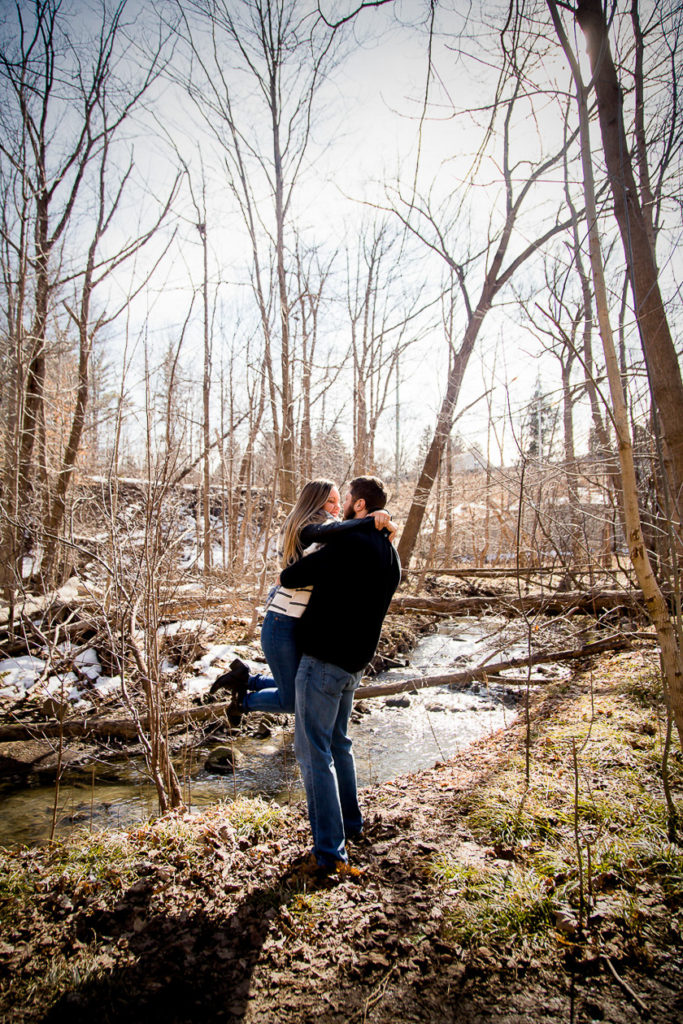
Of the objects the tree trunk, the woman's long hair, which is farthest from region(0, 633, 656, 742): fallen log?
the woman's long hair

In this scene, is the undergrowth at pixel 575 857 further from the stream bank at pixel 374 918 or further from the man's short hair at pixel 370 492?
the man's short hair at pixel 370 492

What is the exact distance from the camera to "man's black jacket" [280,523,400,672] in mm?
2445

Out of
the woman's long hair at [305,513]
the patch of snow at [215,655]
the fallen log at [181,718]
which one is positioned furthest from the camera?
the patch of snow at [215,655]

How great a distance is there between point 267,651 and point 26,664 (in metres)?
6.12

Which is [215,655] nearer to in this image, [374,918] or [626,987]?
[374,918]

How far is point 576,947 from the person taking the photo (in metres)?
1.96

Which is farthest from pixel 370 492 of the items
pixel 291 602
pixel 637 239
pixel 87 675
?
pixel 87 675

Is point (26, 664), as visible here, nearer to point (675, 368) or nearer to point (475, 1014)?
point (475, 1014)

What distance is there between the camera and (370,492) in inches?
108

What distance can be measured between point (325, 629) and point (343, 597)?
0.18 metres

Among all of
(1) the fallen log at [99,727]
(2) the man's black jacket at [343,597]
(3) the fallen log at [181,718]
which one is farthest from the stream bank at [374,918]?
(1) the fallen log at [99,727]

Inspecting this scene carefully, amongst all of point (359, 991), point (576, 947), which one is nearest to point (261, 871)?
point (359, 991)

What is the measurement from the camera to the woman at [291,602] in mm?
2586

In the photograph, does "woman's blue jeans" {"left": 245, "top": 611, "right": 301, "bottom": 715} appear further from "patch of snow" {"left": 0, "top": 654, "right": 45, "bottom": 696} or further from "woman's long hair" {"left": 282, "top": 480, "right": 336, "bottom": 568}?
"patch of snow" {"left": 0, "top": 654, "right": 45, "bottom": 696}
